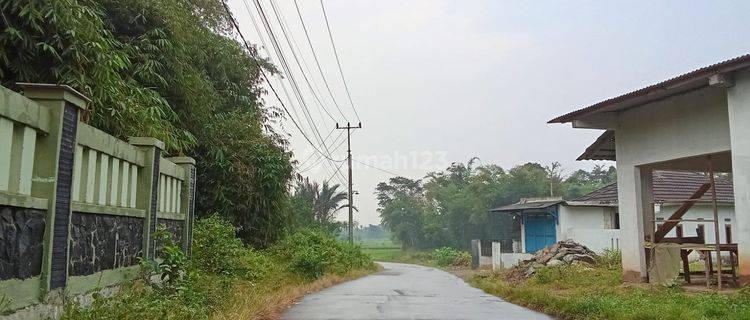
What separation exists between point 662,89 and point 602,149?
190 inches

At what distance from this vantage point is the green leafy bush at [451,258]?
130ft

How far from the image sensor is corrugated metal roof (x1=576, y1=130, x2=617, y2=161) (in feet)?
50.9

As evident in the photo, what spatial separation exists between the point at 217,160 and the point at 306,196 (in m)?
26.5

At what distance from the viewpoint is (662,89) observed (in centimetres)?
1170

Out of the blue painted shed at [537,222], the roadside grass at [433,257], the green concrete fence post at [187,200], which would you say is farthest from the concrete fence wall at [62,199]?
the roadside grass at [433,257]

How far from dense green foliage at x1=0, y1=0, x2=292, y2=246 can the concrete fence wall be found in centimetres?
151

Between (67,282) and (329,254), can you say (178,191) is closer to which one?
(67,282)

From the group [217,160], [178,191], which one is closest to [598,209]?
[217,160]

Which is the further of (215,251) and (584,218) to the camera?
(584,218)

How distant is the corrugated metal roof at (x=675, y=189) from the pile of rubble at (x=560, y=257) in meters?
7.07

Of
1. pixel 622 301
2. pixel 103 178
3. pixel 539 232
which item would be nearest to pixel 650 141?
pixel 622 301

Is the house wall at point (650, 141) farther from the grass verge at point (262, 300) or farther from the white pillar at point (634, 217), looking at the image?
the grass verge at point (262, 300)

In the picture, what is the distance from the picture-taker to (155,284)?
8.14m

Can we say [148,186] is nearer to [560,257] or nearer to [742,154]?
[742,154]
